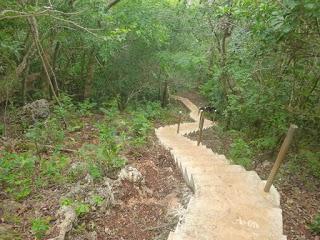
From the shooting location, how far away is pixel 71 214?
18.0ft

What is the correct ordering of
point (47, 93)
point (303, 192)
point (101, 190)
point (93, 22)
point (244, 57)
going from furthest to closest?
1. point (47, 93)
2. point (93, 22)
3. point (244, 57)
4. point (303, 192)
5. point (101, 190)

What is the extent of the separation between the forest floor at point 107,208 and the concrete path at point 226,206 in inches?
19.4

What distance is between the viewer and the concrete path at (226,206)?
16.0 ft

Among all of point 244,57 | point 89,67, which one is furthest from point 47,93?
point 244,57

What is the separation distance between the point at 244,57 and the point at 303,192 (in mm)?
4425

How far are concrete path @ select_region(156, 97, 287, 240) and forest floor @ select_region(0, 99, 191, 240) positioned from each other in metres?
0.49

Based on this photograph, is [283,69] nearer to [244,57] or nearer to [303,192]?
[244,57]

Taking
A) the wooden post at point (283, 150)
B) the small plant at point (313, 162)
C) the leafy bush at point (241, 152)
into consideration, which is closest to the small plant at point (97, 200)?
the wooden post at point (283, 150)

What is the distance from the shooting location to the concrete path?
4.88 m

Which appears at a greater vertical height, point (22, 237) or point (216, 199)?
point (216, 199)

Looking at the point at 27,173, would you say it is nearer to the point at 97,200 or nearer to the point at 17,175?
the point at 17,175

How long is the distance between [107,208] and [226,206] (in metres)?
2.21

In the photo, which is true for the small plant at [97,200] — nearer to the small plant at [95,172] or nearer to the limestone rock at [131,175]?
the small plant at [95,172]

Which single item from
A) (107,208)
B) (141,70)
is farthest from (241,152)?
(141,70)
